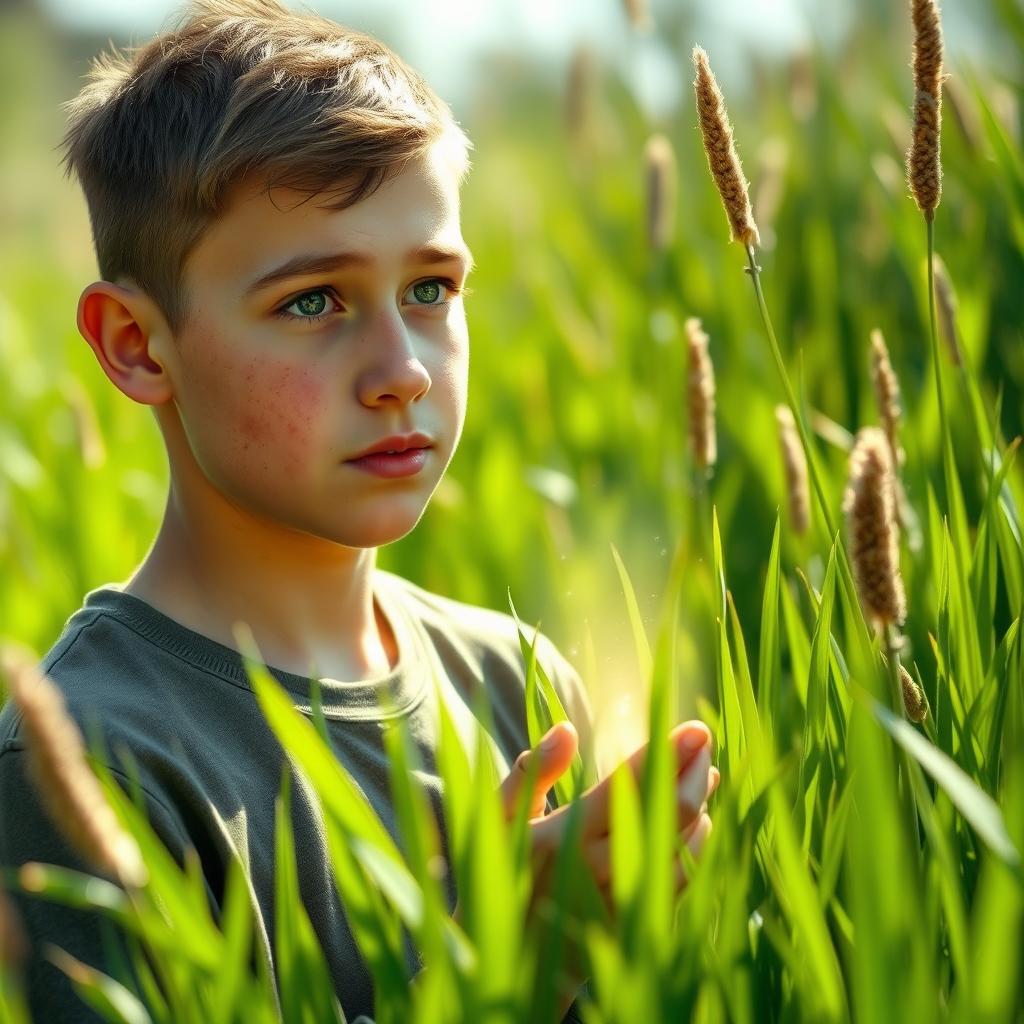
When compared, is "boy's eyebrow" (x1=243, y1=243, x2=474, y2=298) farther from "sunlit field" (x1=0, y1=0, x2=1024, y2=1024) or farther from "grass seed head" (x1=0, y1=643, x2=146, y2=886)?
"grass seed head" (x1=0, y1=643, x2=146, y2=886)

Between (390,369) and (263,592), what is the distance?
250mm

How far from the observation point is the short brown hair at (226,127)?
1209 millimetres

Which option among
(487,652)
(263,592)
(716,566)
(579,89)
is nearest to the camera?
(716,566)

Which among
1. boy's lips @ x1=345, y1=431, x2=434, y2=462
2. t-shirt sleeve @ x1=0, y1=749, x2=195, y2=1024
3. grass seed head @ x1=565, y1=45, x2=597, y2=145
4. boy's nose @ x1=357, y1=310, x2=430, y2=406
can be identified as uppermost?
grass seed head @ x1=565, y1=45, x2=597, y2=145

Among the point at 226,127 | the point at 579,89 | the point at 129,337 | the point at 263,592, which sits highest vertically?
the point at 579,89

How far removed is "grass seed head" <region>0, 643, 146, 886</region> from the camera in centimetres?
58

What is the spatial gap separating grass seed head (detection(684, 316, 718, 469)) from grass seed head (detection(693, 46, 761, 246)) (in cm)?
26

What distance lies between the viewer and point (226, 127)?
4.02 feet

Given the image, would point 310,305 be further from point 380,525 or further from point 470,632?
point 470,632

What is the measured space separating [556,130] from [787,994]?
5689 mm

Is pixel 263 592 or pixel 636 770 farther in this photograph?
pixel 263 592

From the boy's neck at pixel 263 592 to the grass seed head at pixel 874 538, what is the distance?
24.9 inches

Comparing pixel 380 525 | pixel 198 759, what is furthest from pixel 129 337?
pixel 198 759

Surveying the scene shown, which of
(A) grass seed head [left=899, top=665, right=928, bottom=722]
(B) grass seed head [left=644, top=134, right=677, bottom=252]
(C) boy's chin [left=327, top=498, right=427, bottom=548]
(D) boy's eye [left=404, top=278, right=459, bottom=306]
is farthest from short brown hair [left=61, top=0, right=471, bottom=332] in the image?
(B) grass seed head [left=644, top=134, right=677, bottom=252]
